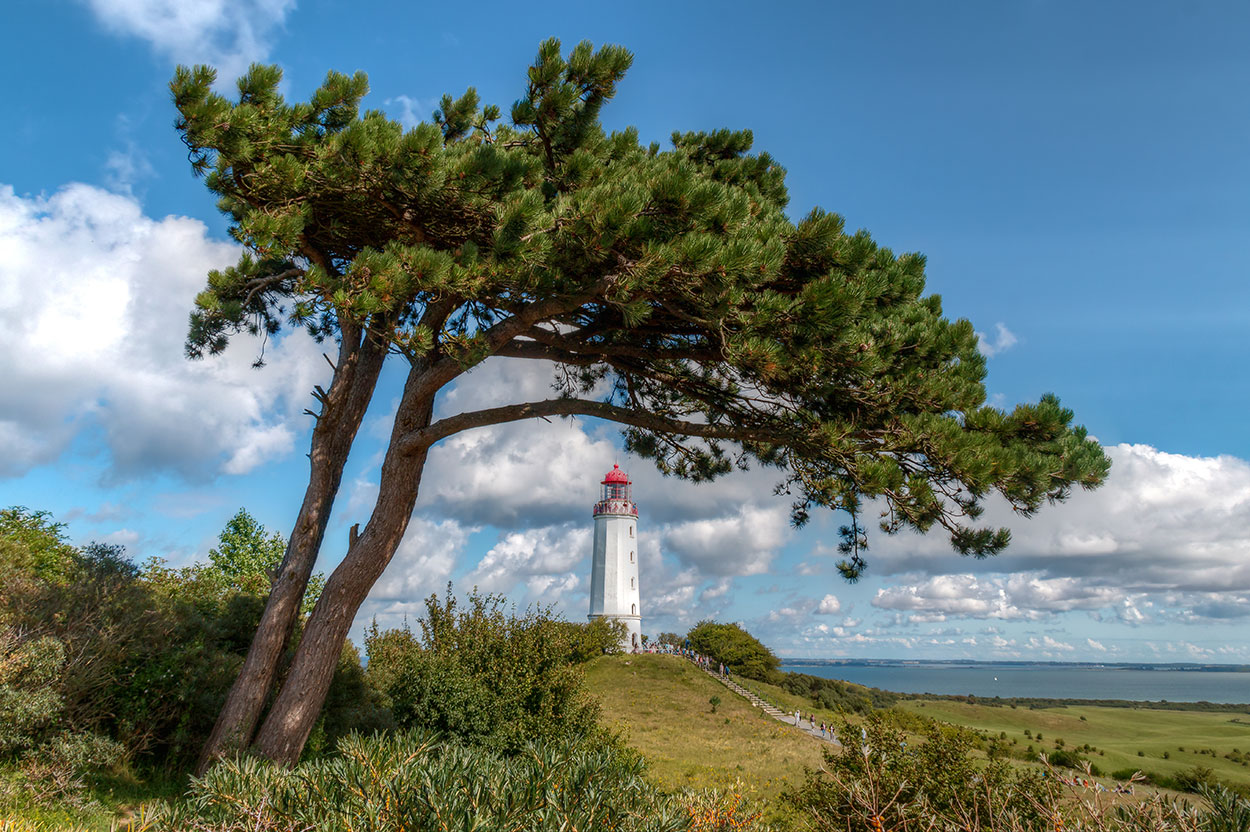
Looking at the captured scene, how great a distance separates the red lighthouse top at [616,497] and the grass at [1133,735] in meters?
19.7

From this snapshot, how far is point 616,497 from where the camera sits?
45344mm

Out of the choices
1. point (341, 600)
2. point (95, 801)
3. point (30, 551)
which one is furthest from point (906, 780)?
point (30, 551)

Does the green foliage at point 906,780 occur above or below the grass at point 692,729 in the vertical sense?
above

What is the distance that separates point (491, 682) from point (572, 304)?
8072 millimetres

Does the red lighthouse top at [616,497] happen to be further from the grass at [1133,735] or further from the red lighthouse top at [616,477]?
the grass at [1133,735]

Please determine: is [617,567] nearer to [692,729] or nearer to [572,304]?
[692,729]

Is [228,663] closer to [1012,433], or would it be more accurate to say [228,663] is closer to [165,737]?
[165,737]

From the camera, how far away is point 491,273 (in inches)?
263

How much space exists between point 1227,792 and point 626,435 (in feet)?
27.4

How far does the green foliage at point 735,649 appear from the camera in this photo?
48406 millimetres

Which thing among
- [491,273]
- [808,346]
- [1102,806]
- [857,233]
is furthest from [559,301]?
[1102,806]

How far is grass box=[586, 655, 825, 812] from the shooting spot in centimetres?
1570

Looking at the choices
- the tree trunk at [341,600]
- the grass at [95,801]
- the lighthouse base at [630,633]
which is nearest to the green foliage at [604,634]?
the lighthouse base at [630,633]

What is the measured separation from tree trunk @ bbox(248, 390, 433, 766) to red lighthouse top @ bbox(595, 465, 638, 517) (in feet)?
120
